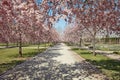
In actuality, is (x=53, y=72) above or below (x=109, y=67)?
above

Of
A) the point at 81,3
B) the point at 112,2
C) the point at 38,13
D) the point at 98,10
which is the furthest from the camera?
the point at 98,10

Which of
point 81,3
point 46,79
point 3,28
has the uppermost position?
Result: point 81,3

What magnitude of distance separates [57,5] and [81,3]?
3.56 meters

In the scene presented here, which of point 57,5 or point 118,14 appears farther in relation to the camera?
point 118,14

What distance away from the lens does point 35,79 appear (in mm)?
15352

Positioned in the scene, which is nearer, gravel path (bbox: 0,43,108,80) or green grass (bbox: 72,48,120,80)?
gravel path (bbox: 0,43,108,80)

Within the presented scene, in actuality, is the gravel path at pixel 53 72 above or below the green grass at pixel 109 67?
above

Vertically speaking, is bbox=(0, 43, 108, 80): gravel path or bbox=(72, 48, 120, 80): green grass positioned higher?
bbox=(0, 43, 108, 80): gravel path

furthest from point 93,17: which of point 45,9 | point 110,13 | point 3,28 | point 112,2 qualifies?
point 45,9

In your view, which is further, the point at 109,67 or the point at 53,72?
the point at 109,67

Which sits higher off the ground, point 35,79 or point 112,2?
point 112,2

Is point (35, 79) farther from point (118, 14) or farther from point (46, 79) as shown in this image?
point (118, 14)

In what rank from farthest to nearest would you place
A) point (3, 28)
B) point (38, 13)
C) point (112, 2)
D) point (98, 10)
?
point (98, 10) → point (3, 28) → point (112, 2) → point (38, 13)

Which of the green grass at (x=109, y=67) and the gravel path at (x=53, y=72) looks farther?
the green grass at (x=109, y=67)
